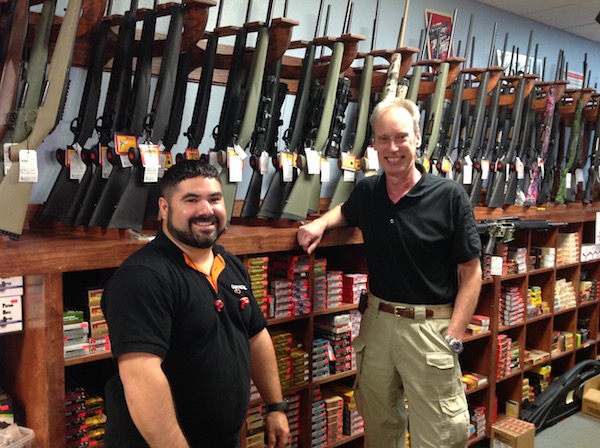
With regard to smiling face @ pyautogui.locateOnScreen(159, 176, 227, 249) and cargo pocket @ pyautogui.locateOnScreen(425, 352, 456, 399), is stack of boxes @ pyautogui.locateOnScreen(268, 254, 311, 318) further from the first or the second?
smiling face @ pyautogui.locateOnScreen(159, 176, 227, 249)

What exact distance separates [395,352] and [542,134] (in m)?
2.84

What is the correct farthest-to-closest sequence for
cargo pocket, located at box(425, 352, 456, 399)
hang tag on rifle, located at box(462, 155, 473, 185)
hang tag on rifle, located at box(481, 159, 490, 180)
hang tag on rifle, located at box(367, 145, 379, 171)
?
hang tag on rifle, located at box(481, 159, 490, 180)
hang tag on rifle, located at box(462, 155, 473, 185)
hang tag on rifle, located at box(367, 145, 379, 171)
cargo pocket, located at box(425, 352, 456, 399)

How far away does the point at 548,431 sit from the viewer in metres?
3.69

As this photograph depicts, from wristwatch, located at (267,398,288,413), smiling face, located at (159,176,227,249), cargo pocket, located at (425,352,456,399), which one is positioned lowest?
wristwatch, located at (267,398,288,413)

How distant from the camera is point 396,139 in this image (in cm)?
210

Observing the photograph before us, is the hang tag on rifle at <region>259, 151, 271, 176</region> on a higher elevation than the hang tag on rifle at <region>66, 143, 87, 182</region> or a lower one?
higher

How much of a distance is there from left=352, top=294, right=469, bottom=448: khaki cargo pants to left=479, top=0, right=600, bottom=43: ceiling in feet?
10.4

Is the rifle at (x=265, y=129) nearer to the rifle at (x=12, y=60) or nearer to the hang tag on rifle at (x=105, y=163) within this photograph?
the hang tag on rifle at (x=105, y=163)

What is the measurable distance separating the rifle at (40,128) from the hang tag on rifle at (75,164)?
1.14 feet

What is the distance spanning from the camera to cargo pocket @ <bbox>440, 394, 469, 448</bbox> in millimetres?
2156

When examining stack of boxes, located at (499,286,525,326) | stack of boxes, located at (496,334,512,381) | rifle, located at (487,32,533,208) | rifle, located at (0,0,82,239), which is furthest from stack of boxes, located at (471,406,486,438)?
rifle, located at (0,0,82,239)

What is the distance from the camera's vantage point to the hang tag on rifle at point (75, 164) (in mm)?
2146

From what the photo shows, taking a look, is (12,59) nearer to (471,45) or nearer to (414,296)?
(414,296)

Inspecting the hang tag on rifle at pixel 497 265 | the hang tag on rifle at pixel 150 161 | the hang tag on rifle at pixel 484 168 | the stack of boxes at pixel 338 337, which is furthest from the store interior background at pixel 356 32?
the hang tag on rifle at pixel 497 265
